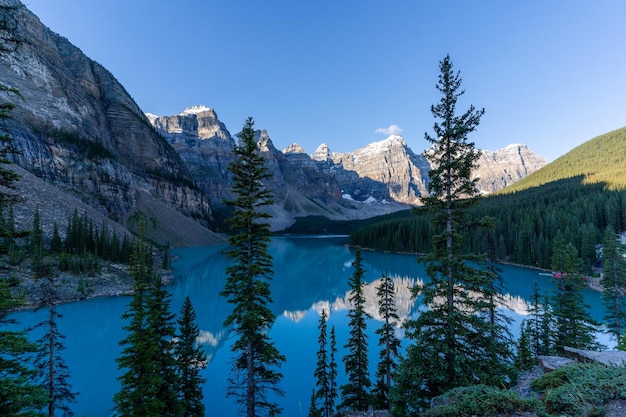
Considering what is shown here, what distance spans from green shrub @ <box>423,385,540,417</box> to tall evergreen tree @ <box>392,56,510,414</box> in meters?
2.37

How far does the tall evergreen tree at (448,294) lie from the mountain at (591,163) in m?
145

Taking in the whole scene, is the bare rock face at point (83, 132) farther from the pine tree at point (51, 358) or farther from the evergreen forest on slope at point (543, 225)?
the evergreen forest on slope at point (543, 225)

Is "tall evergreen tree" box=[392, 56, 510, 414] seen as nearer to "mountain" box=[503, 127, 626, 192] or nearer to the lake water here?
the lake water

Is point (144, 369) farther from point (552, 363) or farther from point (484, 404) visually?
point (552, 363)

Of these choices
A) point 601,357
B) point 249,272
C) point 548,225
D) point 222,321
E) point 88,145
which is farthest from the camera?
point 88,145

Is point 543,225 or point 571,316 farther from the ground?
point 543,225

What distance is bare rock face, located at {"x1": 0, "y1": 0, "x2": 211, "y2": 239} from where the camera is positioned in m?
100

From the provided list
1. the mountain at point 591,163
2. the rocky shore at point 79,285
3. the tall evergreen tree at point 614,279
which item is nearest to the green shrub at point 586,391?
the tall evergreen tree at point 614,279

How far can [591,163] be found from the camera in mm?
157000

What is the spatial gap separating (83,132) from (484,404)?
539ft

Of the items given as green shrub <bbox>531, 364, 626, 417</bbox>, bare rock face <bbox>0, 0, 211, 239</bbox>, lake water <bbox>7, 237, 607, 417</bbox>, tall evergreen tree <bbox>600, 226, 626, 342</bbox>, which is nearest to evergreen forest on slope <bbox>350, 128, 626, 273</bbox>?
lake water <bbox>7, 237, 607, 417</bbox>

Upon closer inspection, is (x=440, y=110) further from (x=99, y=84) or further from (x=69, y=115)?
(x=99, y=84)

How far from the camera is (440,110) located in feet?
42.0

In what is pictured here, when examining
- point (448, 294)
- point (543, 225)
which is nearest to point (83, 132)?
point (448, 294)
